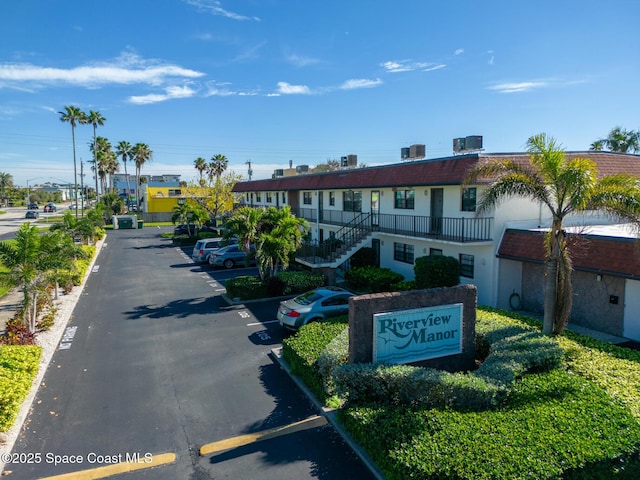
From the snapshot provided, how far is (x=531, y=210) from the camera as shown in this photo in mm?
18922

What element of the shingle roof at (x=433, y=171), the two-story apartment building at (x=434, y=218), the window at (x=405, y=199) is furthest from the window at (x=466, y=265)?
the window at (x=405, y=199)

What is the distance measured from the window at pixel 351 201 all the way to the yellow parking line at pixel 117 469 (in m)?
20.4

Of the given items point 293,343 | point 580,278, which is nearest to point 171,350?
point 293,343

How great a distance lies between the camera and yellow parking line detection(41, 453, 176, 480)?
25.0ft

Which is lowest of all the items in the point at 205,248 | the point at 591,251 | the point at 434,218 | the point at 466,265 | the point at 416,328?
the point at 205,248

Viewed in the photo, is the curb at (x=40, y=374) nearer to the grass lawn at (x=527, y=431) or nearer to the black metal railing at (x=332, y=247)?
the grass lawn at (x=527, y=431)

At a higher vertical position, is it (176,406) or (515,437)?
(515,437)

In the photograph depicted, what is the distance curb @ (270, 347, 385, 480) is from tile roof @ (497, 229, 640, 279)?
9137 mm

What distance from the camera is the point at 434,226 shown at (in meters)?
20.6

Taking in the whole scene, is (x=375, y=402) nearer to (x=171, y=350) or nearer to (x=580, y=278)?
(x=171, y=350)

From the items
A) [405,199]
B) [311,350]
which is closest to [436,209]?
[405,199]

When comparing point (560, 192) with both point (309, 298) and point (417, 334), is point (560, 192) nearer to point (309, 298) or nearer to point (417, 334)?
point (417, 334)

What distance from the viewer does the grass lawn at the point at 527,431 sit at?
21.0 feet

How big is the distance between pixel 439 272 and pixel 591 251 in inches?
210
